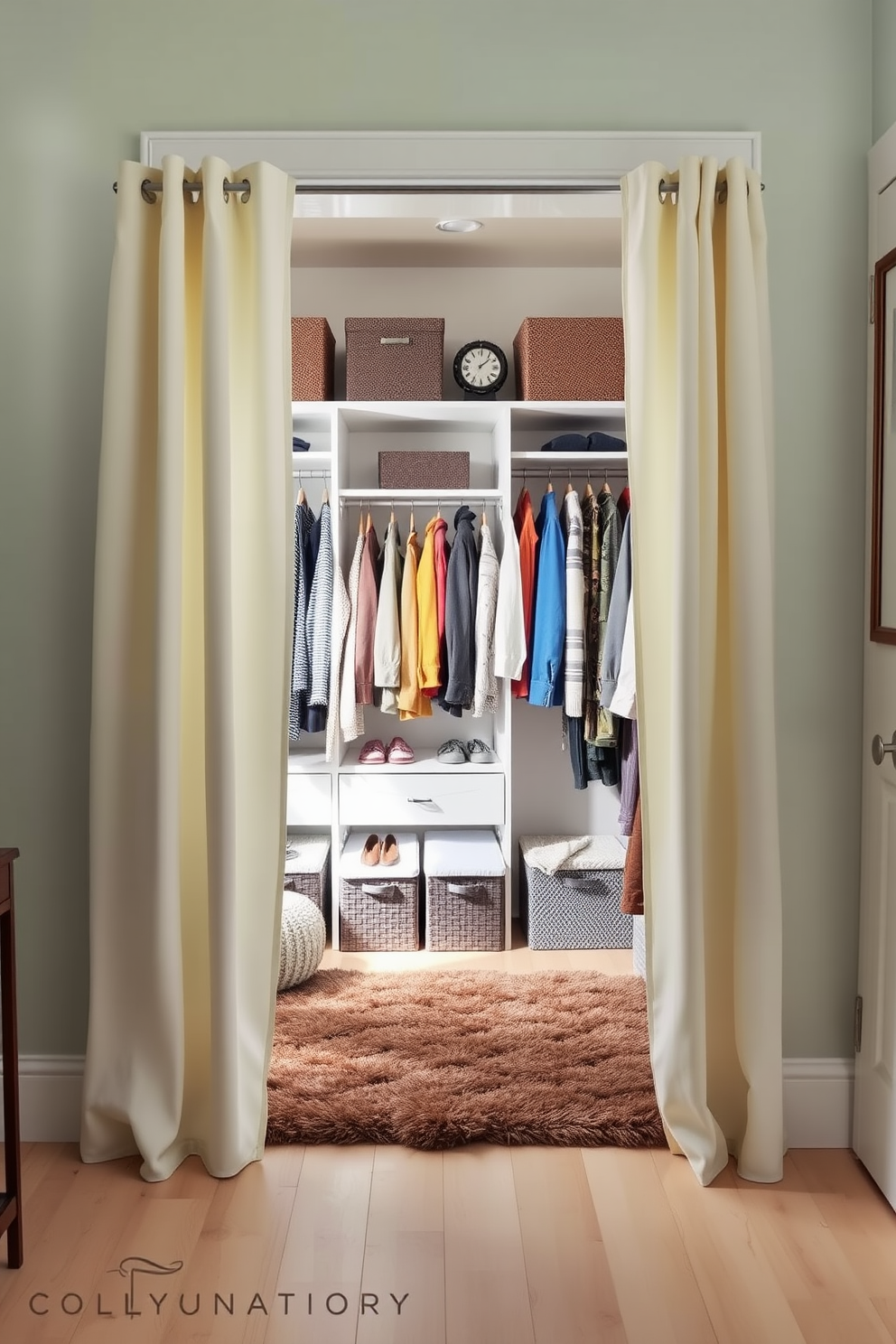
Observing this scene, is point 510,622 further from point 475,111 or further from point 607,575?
point 475,111

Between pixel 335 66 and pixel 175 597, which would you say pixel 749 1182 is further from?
pixel 335 66

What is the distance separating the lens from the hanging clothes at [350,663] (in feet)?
13.4

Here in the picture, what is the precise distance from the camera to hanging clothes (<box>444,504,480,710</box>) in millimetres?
4082

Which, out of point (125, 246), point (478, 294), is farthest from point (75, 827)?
point (478, 294)

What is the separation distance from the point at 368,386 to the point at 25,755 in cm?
211

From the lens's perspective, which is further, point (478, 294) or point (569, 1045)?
point (478, 294)

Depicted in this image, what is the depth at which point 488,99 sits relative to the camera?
96.0 inches

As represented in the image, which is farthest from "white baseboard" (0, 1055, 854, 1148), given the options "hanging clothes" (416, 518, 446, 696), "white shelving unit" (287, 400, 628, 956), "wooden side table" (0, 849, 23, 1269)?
"hanging clothes" (416, 518, 446, 696)

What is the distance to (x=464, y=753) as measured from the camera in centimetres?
427

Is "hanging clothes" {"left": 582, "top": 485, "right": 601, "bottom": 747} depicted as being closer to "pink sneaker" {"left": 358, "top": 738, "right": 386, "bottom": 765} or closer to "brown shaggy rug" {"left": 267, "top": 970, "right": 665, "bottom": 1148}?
"pink sneaker" {"left": 358, "top": 738, "right": 386, "bottom": 765}

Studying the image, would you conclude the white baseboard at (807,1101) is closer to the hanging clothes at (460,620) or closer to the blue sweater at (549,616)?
the blue sweater at (549,616)

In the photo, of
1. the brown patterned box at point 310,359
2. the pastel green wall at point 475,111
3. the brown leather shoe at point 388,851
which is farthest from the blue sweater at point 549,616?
the pastel green wall at point 475,111

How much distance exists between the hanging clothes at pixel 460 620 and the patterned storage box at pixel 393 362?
1.90 ft

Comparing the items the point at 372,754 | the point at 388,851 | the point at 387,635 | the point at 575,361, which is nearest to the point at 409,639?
the point at 387,635
